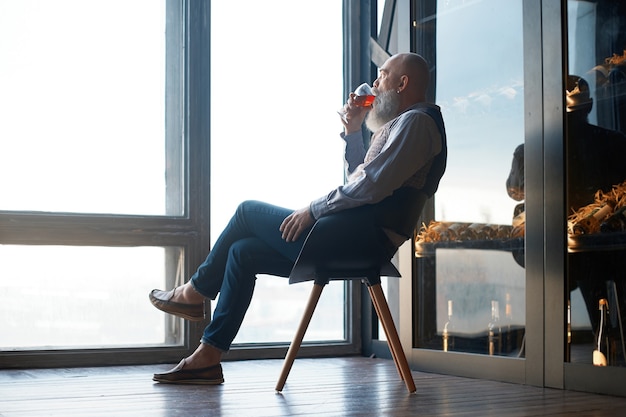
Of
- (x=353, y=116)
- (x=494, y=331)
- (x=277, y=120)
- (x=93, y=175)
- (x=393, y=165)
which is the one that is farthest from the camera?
(x=277, y=120)

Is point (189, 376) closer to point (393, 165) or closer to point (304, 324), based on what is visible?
point (304, 324)

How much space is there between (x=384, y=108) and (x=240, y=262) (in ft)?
2.49

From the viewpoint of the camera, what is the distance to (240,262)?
2904mm

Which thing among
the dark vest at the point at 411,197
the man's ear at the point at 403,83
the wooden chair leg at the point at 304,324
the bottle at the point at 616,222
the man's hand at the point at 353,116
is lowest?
the wooden chair leg at the point at 304,324

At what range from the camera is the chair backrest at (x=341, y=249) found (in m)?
2.67

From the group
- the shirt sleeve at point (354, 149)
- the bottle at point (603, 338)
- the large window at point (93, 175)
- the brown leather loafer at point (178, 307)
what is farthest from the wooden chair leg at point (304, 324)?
the large window at point (93, 175)

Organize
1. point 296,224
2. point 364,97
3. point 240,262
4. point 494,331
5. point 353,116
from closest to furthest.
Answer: point 296,224, point 240,262, point 364,97, point 353,116, point 494,331

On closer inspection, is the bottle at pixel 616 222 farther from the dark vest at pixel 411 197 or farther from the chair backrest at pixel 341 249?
the chair backrest at pixel 341 249

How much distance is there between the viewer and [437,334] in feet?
11.5

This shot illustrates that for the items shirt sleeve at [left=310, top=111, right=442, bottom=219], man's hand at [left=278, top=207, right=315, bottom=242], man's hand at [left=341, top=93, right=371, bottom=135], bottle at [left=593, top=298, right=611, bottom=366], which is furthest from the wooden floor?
man's hand at [left=341, top=93, right=371, bottom=135]

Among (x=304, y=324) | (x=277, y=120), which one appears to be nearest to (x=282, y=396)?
(x=304, y=324)

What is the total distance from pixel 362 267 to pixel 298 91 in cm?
168

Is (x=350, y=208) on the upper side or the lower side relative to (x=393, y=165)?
lower

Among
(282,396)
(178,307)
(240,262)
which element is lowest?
(282,396)
